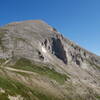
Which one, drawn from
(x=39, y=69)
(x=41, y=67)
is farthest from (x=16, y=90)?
(x=41, y=67)

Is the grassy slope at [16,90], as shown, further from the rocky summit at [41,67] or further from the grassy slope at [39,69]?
the grassy slope at [39,69]

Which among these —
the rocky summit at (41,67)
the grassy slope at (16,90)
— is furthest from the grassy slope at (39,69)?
the grassy slope at (16,90)

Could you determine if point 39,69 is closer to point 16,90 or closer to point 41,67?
point 41,67

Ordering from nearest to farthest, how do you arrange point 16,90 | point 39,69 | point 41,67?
point 16,90
point 39,69
point 41,67

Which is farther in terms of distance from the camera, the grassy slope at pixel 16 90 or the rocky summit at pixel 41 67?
the rocky summit at pixel 41 67

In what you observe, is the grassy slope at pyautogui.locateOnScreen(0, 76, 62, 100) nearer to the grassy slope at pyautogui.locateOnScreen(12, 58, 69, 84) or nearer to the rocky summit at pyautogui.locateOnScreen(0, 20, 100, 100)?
the rocky summit at pyautogui.locateOnScreen(0, 20, 100, 100)

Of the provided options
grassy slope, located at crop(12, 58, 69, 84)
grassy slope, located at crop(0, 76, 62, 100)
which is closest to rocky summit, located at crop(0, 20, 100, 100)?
grassy slope, located at crop(12, 58, 69, 84)

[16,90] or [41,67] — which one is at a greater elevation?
[41,67]

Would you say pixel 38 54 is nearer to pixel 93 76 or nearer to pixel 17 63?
pixel 17 63

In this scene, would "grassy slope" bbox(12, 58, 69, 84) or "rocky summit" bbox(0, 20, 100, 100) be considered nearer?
"rocky summit" bbox(0, 20, 100, 100)

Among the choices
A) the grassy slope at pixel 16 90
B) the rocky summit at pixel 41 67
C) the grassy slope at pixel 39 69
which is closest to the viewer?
the grassy slope at pixel 16 90

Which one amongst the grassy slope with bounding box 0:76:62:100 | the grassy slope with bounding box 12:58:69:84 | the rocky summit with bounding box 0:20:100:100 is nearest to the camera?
the grassy slope with bounding box 0:76:62:100

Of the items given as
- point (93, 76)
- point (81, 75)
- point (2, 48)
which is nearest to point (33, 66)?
point (2, 48)

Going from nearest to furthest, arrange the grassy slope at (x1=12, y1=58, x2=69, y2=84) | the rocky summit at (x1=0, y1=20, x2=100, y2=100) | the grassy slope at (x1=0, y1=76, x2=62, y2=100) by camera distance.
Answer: the grassy slope at (x1=0, y1=76, x2=62, y2=100)
the rocky summit at (x1=0, y1=20, x2=100, y2=100)
the grassy slope at (x1=12, y1=58, x2=69, y2=84)
